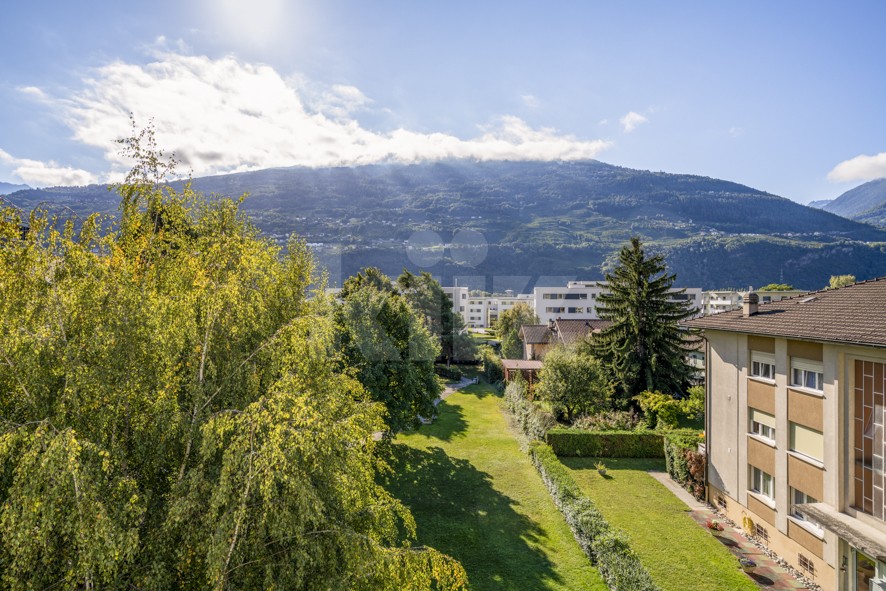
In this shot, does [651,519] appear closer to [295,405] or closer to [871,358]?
[871,358]

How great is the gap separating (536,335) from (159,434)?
48.7 metres

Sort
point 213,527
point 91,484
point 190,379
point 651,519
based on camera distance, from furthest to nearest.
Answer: point 651,519 < point 190,379 < point 213,527 < point 91,484

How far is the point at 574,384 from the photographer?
26.9 m

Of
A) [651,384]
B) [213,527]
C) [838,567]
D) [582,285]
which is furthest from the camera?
[582,285]

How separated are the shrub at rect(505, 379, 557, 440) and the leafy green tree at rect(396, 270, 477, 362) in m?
20.4

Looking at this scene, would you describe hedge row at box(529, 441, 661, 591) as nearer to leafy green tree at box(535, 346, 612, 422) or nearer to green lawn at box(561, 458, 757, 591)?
green lawn at box(561, 458, 757, 591)

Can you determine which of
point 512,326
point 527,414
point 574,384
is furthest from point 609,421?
point 512,326

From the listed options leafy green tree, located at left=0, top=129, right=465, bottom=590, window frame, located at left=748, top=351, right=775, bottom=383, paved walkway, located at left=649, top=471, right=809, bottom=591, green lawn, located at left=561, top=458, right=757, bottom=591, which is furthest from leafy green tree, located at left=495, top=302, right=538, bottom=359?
leafy green tree, located at left=0, top=129, right=465, bottom=590

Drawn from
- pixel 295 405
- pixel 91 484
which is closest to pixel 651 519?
pixel 295 405

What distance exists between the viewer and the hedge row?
10.8 m

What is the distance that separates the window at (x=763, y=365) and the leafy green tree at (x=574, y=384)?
→ 12.4 metres

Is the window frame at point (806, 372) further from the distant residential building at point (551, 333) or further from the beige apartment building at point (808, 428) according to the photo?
the distant residential building at point (551, 333)

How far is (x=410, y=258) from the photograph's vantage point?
19100 cm

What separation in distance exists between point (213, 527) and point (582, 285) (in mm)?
87477
